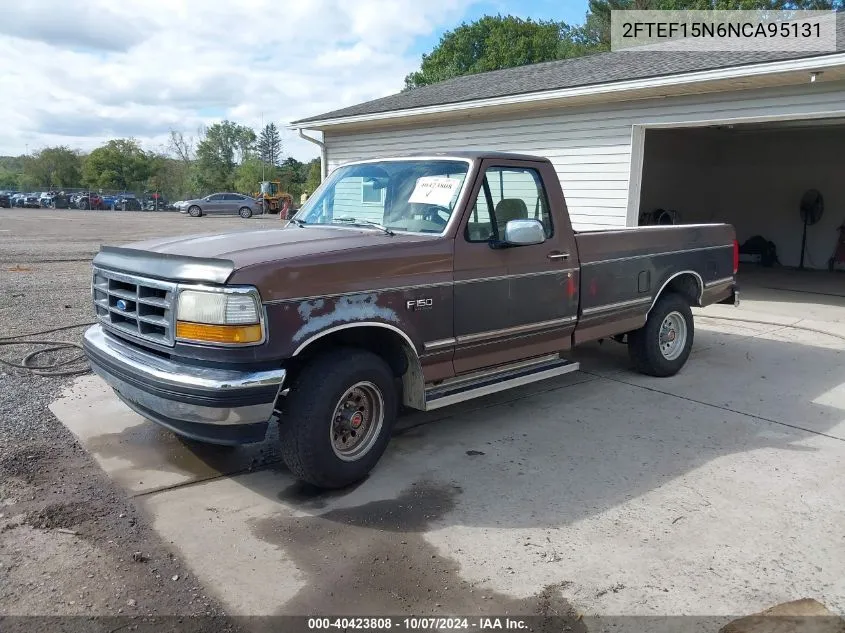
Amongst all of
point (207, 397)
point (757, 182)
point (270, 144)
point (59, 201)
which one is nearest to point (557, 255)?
point (207, 397)

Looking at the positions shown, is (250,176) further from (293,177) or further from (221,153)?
(221,153)

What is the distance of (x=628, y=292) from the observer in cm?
586

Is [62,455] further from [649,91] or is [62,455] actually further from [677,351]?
[649,91]

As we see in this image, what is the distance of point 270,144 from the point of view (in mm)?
122750

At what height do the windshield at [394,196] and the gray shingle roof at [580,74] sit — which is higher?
the gray shingle roof at [580,74]

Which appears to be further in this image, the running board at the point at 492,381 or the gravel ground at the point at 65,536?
the running board at the point at 492,381

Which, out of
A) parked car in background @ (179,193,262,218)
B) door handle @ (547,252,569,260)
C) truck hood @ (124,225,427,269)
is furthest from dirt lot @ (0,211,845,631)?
parked car in background @ (179,193,262,218)

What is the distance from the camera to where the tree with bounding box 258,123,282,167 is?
120688 millimetres

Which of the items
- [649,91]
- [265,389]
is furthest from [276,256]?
[649,91]

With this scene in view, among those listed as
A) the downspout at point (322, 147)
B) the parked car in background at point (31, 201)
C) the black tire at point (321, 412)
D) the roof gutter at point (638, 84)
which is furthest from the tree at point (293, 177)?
the black tire at point (321, 412)

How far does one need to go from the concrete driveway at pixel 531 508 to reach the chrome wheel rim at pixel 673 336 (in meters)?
0.66

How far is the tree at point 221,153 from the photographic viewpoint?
271 feet

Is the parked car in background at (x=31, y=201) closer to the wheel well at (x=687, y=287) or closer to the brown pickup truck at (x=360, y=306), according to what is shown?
the brown pickup truck at (x=360, y=306)

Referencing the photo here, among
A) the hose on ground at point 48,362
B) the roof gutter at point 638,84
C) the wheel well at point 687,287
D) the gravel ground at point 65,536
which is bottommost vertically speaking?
the gravel ground at point 65,536
